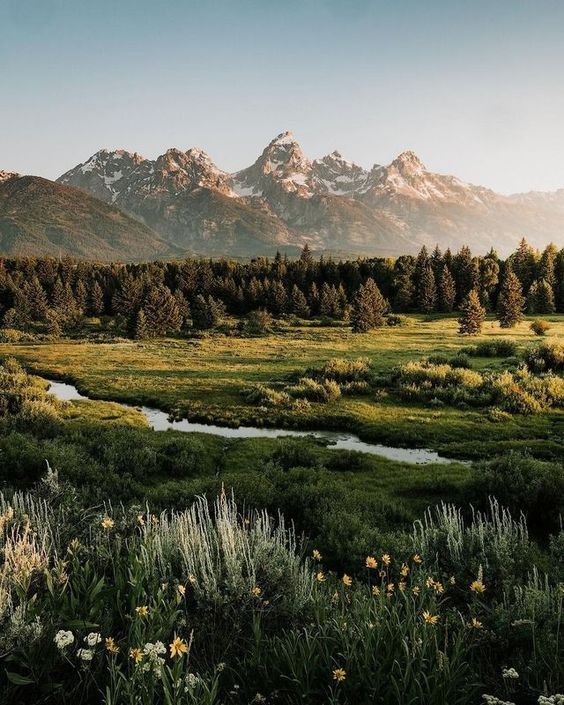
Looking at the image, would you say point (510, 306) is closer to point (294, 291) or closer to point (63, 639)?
point (294, 291)

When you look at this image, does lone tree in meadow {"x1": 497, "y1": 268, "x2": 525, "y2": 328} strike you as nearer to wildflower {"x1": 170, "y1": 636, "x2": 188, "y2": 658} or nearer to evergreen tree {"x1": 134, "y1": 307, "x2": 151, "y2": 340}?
evergreen tree {"x1": 134, "y1": 307, "x2": 151, "y2": 340}

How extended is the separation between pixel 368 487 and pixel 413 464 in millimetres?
4746

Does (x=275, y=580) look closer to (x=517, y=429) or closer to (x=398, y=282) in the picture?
(x=517, y=429)

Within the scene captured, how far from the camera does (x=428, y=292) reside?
106938mm

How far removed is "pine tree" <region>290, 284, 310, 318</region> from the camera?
357 feet

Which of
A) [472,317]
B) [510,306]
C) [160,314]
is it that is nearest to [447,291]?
[510,306]

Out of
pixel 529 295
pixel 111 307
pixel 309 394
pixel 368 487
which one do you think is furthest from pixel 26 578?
pixel 111 307

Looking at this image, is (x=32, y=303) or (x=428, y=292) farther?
(x=32, y=303)

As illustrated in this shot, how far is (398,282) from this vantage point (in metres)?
115

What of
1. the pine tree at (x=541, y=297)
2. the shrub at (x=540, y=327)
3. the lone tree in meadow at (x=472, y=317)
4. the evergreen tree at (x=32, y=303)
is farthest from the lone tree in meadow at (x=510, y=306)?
the evergreen tree at (x=32, y=303)

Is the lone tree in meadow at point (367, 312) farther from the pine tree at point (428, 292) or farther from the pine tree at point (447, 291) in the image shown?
the pine tree at point (447, 291)

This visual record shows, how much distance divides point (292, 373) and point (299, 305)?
63.2 metres

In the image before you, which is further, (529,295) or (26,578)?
(529,295)

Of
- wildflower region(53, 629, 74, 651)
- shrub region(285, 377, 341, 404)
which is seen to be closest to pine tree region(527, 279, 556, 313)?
A: shrub region(285, 377, 341, 404)
